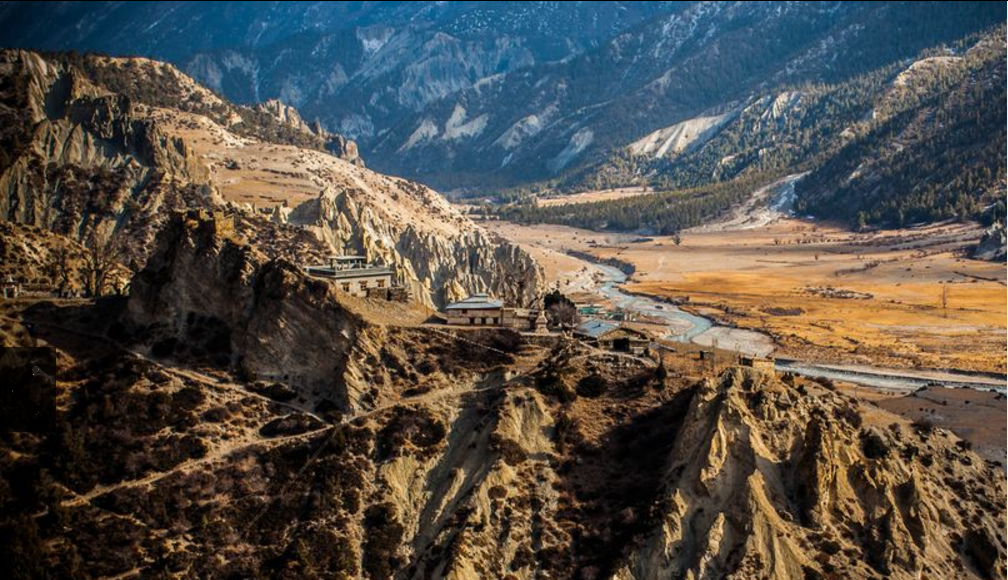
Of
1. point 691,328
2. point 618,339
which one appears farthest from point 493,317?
point 691,328

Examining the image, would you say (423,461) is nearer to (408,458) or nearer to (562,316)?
(408,458)

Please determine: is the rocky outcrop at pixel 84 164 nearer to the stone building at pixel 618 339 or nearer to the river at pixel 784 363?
the stone building at pixel 618 339

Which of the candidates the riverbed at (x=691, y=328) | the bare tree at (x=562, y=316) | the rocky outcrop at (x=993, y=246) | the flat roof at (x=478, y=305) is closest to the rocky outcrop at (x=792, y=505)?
the bare tree at (x=562, y=316)

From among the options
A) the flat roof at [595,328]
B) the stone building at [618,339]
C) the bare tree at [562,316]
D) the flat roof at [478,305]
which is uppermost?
the flat roof at [478,305]

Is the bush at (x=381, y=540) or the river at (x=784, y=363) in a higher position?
the river at (x=784, y=363)

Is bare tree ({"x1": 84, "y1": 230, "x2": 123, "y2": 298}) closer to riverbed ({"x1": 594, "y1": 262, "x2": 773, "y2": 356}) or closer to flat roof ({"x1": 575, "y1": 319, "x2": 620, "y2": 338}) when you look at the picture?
flat roof ({"x1": 575, "y1": 319, "x2": 620, "y2": 338})

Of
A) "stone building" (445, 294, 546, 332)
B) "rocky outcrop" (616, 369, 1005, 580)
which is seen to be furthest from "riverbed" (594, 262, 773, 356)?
"rocky outcrop" (616, 369, 1005, 580)
